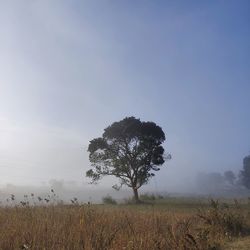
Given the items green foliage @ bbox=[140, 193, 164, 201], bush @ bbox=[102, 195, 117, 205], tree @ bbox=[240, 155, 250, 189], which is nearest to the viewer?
bush @ bbox=[102, 195, 117, 205]

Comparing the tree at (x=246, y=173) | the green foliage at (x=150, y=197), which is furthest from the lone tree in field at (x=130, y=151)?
the tree at (x=246, y=173)

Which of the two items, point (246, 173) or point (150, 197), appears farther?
point (246, 173)

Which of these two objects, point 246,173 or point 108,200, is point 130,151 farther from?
point 246,173

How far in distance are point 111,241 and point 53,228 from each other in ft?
4.79

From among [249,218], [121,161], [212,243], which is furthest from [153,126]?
[212,243]

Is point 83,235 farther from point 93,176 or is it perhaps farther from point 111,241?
point 93,176

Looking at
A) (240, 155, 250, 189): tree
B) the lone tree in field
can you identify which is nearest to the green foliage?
the lone tree in field

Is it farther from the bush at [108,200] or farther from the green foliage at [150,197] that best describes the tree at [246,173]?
the bush at [108,200]

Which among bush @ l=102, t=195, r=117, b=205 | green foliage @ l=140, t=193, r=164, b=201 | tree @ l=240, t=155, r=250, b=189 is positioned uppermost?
tree @ l=240, t=155, r=250, b=189

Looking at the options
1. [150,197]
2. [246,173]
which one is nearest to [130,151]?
[150,197]

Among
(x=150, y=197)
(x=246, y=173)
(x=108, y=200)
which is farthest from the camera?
(x=246, y=173)

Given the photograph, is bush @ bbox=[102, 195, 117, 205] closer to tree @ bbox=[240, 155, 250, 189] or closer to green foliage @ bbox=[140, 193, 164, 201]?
green foliage @ bbox=[140, 193, 164, 201]

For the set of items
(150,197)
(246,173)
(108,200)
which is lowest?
(108,200)

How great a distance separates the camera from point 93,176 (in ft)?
154
